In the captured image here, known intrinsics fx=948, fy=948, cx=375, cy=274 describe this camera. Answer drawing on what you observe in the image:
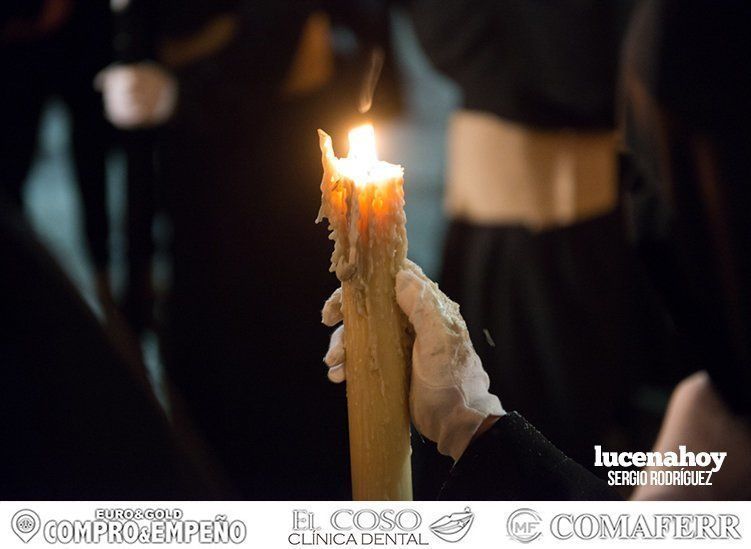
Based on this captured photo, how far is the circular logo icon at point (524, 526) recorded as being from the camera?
964 mm

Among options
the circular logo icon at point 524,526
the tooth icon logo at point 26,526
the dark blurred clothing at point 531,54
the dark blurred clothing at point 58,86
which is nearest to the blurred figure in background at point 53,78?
the dark blurred clothing at point 58,86

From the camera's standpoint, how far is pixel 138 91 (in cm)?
120

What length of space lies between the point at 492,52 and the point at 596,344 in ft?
1.25

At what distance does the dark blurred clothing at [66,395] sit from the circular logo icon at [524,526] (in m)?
0.47

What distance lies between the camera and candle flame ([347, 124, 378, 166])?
0.67m

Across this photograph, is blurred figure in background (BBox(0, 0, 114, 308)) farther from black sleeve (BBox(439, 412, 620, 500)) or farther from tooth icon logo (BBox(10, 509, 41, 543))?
black sleeve (BBox(439, 412, 620, 500))

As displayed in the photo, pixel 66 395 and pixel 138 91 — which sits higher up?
pixel 138 91

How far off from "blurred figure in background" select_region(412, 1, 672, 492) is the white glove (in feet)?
1.12

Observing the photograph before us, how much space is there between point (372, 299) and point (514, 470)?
0.58ft

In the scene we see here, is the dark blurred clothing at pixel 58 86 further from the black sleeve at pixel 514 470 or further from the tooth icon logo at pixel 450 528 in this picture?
the black sleeve at pixel 514 470

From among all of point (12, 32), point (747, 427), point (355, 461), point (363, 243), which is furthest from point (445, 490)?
point (12, 32)

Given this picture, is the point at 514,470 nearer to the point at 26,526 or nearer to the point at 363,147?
the point at 363,147

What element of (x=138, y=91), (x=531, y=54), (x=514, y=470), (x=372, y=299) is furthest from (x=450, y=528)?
(x=138, y=91)

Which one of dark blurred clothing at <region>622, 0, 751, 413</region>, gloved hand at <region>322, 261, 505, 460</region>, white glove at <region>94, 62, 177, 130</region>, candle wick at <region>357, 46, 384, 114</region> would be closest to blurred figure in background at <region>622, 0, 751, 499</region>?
dark blurred clothing at <region>622, 0, 751, 413</region>
